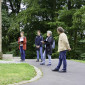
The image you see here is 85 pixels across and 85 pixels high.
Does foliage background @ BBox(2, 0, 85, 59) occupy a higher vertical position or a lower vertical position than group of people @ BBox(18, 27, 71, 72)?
higher

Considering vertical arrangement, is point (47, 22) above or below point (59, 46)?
above

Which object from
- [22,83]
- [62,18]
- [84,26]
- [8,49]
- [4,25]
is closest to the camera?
[22,83]

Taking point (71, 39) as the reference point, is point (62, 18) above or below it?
above

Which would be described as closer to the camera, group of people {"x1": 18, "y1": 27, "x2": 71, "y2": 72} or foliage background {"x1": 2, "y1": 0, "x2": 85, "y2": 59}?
group of people {"x1": 18, "y1": 27, "x2": 71, "y2": 72}

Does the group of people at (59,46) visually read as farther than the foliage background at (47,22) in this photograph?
No

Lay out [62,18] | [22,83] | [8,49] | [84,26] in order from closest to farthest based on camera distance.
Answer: [22,83]
[84,26]
[62,18]
[8,49]

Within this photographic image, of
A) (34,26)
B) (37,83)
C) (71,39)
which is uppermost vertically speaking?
(34,26)

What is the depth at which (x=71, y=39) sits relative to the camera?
22.8m

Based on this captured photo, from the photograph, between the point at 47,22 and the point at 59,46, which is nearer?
the point at 59,46

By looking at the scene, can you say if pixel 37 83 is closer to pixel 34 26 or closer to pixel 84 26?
pixel 84 26

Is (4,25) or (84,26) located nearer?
(84,26)

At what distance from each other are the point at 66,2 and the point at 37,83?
20.1 metres

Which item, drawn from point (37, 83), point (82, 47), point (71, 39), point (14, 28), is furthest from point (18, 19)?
point (37, 83)

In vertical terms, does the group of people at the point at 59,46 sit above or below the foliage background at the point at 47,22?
below
